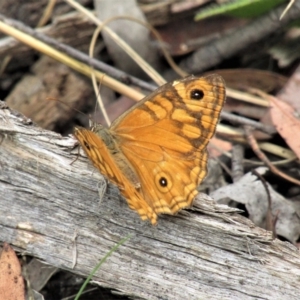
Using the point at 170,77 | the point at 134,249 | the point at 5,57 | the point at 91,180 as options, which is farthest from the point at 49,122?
the point at 134,249

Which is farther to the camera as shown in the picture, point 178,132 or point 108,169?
point 178,132

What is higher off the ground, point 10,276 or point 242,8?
→ point 242,8

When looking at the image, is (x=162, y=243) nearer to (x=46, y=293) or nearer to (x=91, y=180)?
(x=91, y=180)

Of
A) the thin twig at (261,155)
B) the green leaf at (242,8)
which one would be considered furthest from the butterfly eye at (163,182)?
the green leaf at (242,8)

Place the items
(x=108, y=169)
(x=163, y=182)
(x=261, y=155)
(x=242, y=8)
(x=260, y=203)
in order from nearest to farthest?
(x=108, y=169) < (x=163, y=182) < (x=260, y=203) < (x=261, y=155) < (x=242, y=8)

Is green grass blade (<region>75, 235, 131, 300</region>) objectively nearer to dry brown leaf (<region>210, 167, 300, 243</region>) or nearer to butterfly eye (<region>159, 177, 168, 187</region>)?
butterfly eye (<region>159, 177, 168, 187</region>)

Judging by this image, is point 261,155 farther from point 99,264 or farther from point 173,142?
point 99,264

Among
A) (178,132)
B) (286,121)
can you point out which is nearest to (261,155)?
(286,121)
